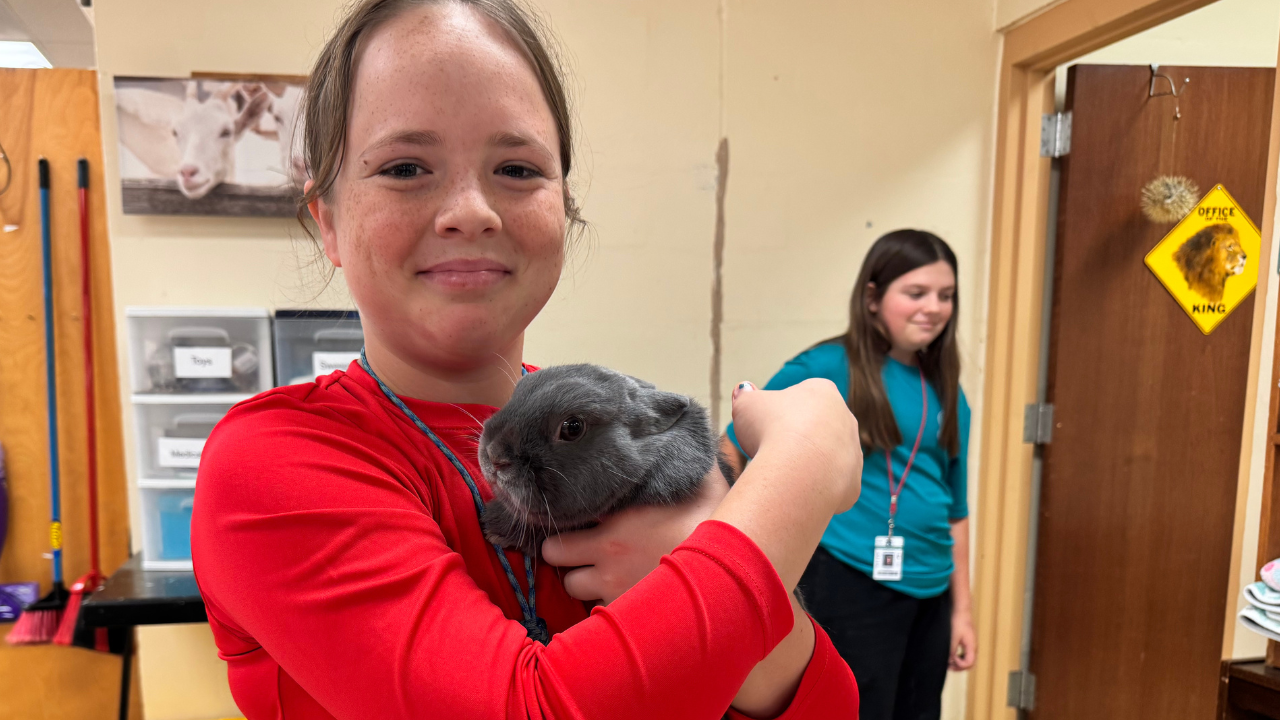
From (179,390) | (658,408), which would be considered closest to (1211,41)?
(658,408)

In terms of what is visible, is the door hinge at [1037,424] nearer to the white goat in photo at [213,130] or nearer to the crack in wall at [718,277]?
the crack in wall at [718,277]

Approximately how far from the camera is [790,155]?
2.60 metres

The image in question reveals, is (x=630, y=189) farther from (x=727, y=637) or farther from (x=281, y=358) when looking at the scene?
(x=727, y=637)

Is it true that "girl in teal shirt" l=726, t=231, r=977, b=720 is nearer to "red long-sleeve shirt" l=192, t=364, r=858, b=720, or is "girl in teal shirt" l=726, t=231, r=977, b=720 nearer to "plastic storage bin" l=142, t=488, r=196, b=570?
"red long-sleeve shirt" l=192, t=364, r=858, b=720

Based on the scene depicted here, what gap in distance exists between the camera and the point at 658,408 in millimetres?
888

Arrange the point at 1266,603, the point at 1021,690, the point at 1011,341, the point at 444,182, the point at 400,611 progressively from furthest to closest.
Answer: the point at 1021,690 < the point at 1011,341 < the point at 1266,603 < the point at 444,182 < the point at 400,611

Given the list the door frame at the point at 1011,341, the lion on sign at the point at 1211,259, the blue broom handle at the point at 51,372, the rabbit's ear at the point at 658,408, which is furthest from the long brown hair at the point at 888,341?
the blue broom handle at the point at 51,372

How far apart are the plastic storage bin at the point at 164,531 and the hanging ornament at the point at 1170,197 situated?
354 centimetres

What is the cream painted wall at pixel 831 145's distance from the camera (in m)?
2.56

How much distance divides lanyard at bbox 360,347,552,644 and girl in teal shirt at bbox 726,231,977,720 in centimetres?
140

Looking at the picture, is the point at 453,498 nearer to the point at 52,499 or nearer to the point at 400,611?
the point at 400,611

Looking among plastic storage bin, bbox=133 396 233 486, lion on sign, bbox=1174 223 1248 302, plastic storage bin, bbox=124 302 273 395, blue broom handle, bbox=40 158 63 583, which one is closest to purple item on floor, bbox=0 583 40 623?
blue broom handle, bbox=40 158 63 583

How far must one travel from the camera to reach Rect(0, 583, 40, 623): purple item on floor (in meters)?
2.35

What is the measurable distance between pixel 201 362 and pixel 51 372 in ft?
1.92
